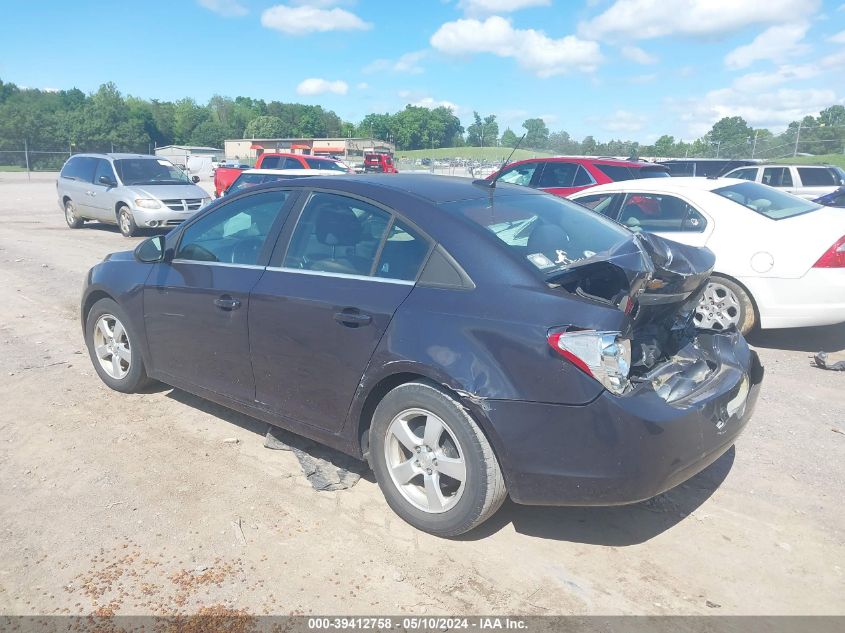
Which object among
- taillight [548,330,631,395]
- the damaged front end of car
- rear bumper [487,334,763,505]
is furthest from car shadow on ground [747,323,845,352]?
taillight [548,330,631,395]

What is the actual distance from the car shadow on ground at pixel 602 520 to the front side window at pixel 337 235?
1.49 metres

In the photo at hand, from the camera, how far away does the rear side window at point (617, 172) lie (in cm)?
1162

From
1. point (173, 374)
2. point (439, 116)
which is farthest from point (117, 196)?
point (439, 116)

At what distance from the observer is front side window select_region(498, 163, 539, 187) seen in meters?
12.2

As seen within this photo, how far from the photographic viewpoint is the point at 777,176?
1794 centimetres

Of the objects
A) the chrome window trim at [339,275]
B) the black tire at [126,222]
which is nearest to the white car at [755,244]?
the chrome window trim at [339,275]

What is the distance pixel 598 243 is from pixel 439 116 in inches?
3018

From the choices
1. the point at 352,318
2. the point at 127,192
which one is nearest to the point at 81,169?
the point at 127,192

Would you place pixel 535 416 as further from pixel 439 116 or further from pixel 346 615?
pixel 439 116

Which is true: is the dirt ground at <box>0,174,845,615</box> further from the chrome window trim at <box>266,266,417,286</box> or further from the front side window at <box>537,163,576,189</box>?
the front side window at <box>537,163,576,189</box>

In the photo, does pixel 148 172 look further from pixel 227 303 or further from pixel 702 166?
pixel 702 166

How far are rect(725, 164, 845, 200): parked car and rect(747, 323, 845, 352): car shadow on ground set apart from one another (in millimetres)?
11922

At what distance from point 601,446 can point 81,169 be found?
54.3 feet

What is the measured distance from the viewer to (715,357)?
3545 millimetres
